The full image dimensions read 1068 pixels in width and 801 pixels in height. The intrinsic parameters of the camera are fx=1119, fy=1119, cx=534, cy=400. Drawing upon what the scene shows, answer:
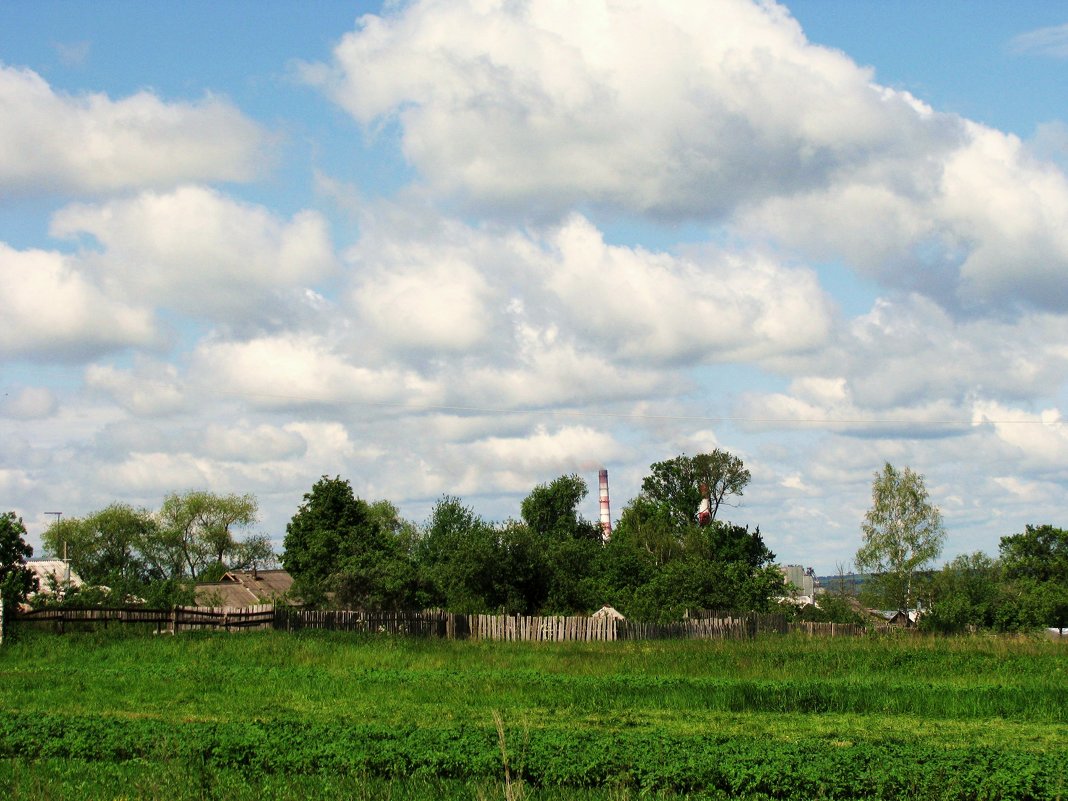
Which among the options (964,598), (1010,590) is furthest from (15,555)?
(1010,590)

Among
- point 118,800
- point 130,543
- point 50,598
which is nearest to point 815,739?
point 118,800

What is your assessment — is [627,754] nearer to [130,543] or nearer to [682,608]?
[682,608]

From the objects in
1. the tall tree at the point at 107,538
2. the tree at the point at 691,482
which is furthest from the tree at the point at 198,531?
the tree at the point at 691,482

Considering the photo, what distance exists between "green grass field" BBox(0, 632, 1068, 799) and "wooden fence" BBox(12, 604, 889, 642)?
195 inches

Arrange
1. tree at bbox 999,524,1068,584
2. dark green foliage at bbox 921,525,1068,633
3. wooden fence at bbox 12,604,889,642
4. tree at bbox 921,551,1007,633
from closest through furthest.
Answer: wooden fence at bbox 12,604,889,642 < tree at bbox 921,551,1007,633 < dark green foliage at bbox 921,525,1068,633 < tree at bbox 999,524,1068,584

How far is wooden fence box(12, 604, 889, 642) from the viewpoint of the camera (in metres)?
35.7

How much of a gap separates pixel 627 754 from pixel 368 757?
9.70 ft

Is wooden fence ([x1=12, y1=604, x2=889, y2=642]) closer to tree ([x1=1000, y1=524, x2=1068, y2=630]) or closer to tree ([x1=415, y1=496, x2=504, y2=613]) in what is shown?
tree ([x1=415, y1=496, x2=504, y2=613])

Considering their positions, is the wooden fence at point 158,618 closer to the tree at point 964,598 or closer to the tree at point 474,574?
the tree at point 474,574

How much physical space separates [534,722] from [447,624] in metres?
23.3

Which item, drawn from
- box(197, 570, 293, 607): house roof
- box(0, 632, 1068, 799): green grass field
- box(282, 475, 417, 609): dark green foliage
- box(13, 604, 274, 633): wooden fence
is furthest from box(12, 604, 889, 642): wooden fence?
box(197, 570, 293, 607): house roof

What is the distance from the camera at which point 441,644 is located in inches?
1324

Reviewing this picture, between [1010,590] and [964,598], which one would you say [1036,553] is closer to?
[1010,590]

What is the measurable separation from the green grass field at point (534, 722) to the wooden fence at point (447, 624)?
16.3 ft
